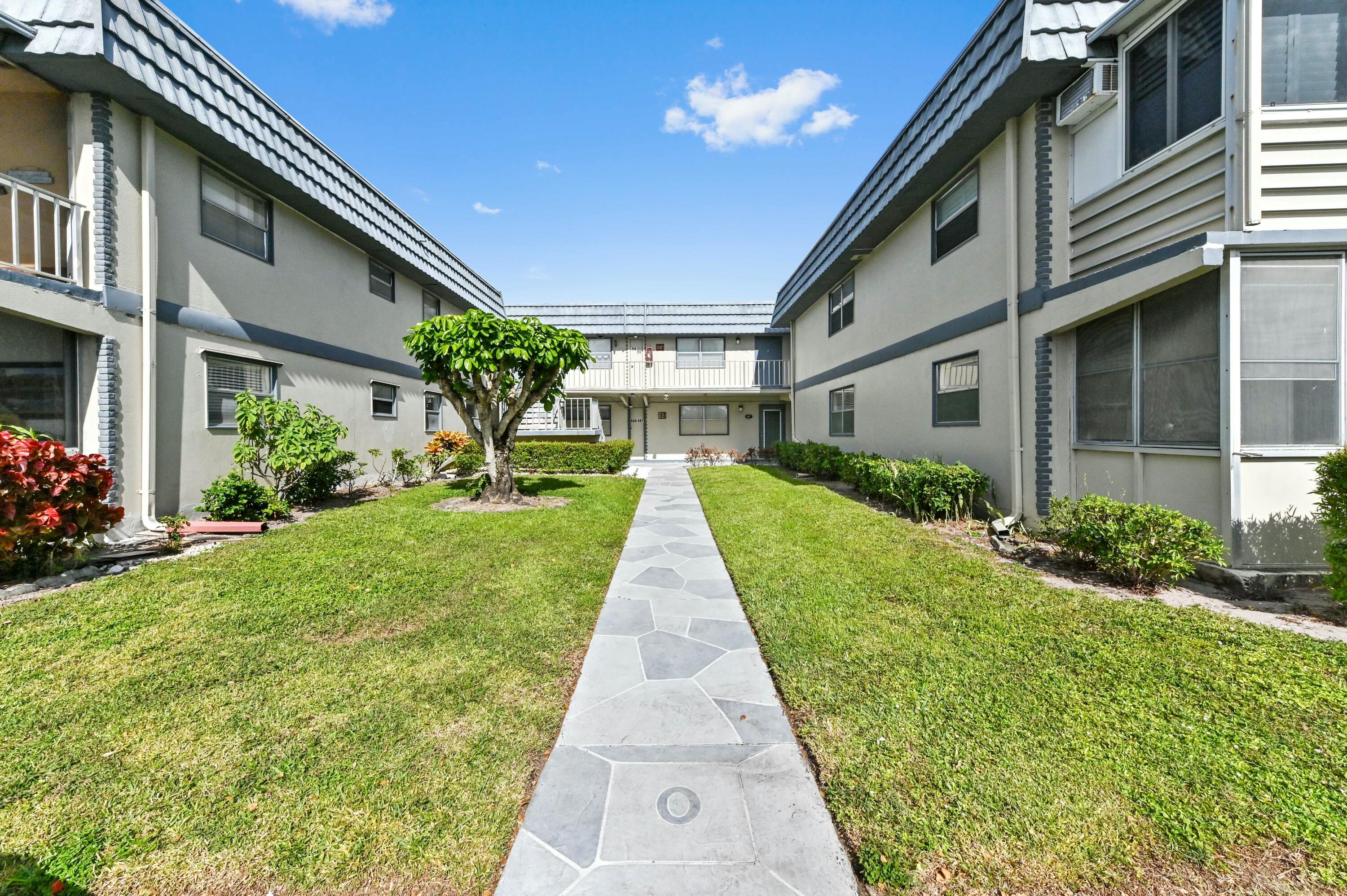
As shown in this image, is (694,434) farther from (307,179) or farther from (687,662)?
(687,662)

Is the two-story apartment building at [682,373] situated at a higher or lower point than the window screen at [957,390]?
higher

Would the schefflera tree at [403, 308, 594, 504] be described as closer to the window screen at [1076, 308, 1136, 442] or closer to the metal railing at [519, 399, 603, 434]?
the window screen at [1076, 308, 1136, 442]

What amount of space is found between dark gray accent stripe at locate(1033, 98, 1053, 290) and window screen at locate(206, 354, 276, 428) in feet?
36.2

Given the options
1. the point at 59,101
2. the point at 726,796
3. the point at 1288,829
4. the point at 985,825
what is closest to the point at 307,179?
the point at 59,101

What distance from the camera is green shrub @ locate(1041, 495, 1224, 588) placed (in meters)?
4.14

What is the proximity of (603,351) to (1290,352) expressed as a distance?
1876 cm

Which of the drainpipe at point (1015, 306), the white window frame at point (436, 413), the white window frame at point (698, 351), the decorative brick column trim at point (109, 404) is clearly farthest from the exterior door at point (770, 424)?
the decorative brick column trim at point (109, 404)

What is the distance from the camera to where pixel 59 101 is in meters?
→ 6.10

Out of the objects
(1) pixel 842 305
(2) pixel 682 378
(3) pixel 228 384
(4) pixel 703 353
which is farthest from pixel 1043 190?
(4) pixel 703 353

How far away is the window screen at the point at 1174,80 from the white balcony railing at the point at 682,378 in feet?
45.4

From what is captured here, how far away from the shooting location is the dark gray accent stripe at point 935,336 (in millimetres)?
7016

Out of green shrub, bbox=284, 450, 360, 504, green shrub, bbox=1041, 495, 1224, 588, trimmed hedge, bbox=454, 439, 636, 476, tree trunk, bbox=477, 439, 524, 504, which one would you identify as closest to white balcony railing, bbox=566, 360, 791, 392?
trimmed hedge, bbox=454, 439, 636, 476

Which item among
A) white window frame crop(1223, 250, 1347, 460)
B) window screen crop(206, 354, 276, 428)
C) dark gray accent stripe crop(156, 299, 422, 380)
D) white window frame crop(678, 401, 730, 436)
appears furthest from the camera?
white window frame crop(678, 401, 730, 436)

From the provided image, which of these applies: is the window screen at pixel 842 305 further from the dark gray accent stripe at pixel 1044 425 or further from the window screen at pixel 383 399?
the window screen at pixel 383 399
